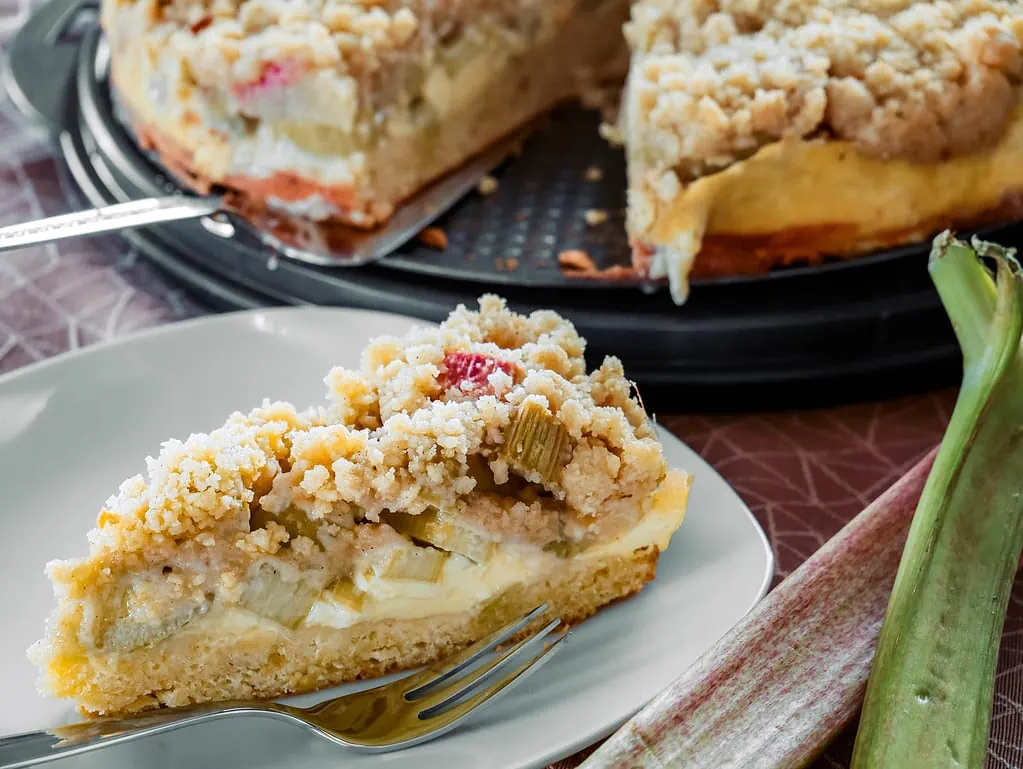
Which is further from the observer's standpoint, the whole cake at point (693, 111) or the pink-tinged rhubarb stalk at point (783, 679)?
the whole cake at point (693, 111)

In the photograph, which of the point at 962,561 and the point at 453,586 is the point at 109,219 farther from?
the point at 962,561

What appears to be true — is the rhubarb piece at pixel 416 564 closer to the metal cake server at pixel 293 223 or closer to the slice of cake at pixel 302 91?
the metal cake server at pixel 293 223

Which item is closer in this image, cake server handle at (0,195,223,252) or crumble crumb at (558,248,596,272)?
cake server handle at (0,195,223,252)

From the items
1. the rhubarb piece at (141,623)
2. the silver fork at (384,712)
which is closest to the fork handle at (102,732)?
the silver fork at (384,712)

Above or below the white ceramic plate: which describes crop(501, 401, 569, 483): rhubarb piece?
above

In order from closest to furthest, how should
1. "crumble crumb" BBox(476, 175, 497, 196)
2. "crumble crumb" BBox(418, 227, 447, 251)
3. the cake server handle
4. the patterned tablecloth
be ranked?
the patterned tablecloth, the cake server handle, "crumble crumb" BBox(418, 227, 447, 251), "crumble crumb" BBox(476, 175, 497, 196)

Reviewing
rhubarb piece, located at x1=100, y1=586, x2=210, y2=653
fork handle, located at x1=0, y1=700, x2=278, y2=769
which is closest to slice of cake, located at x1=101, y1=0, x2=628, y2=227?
rhubarb piece, located at x1=100, y1=586, x2=210, y2=653

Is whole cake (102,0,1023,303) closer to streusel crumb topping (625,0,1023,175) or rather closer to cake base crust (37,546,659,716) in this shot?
streusel crumb topping (625,0,1023,175)
